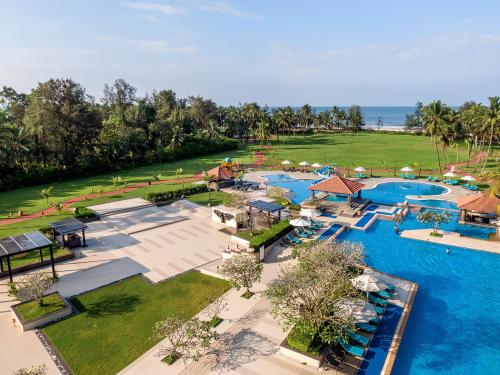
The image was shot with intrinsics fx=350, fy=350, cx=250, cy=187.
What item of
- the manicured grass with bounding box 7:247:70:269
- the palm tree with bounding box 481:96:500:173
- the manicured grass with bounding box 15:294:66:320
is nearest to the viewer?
the manicured grass with bounding box 15:294:66:320

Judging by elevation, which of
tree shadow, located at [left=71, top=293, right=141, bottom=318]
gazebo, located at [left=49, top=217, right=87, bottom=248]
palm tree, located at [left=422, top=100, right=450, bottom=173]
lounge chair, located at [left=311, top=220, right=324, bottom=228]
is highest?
palm tree, located at [left=422, top=100, right=450, bottom=173]

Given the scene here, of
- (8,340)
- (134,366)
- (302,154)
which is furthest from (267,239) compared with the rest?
(302,154)

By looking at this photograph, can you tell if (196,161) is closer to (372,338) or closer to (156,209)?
(156,209)

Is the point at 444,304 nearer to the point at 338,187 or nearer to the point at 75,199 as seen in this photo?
the point at 338,187

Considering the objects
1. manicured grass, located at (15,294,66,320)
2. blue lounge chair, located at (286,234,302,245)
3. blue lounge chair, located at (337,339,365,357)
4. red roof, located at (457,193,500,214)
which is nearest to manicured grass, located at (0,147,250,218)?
manicured grass, located at (15,294,66,320)

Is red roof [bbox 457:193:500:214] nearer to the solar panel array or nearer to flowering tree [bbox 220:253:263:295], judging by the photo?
flowering tree [bbox 220:253:263:295]

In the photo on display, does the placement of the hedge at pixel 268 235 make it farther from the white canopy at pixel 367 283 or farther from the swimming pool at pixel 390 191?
the swimming pool at pixel 390 191

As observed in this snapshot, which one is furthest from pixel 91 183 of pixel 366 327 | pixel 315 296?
pixel 366 327
